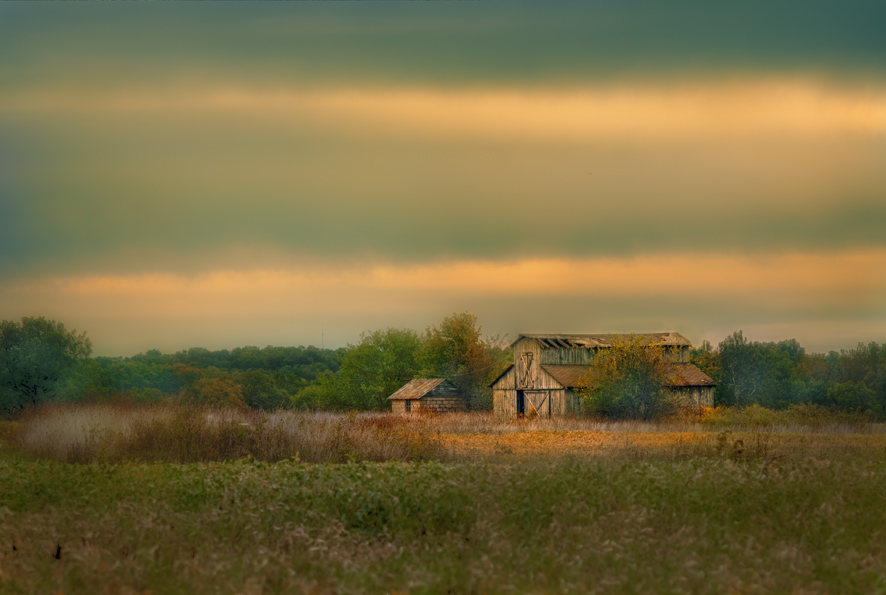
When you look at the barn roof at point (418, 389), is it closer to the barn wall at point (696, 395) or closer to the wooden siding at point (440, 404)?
the wooden siding at point (440, 404)

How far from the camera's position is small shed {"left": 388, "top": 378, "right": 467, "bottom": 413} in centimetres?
5997

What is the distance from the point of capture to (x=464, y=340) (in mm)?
73688

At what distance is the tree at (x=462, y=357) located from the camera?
71125 mm

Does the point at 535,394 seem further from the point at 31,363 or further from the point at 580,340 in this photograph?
the point at 31,363

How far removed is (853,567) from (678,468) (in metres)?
5.45

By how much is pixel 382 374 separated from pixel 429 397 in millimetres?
19173

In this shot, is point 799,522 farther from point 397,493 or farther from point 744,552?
point 397,493

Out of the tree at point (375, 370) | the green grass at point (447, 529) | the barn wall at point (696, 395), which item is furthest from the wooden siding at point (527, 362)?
the green grass at point (447, 529)

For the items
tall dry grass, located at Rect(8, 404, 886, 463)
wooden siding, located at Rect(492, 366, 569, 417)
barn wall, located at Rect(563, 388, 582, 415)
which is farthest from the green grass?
wooden siding, located at Rect(492, 366, 569, 417)

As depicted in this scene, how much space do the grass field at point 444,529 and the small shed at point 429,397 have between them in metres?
45.6

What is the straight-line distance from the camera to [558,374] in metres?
51.3

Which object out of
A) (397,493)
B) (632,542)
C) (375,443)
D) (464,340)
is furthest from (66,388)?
(632,542)

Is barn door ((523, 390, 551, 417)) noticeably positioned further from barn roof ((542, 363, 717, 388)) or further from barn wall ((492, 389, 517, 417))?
barn roof ((542, 363, 717, 388))

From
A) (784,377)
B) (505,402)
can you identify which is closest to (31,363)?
(505,402)
